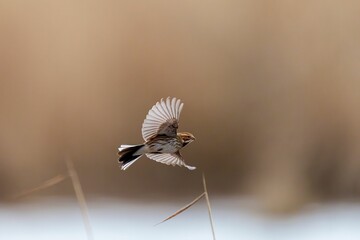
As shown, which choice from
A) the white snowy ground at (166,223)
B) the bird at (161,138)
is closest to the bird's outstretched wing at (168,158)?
the bird at (161,138)

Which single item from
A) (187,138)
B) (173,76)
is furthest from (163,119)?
(173,76)

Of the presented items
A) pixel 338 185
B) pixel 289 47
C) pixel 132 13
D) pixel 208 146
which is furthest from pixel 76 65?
pixel 338 185

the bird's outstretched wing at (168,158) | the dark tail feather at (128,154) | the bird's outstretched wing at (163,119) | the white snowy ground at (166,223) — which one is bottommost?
the white snowy ground at (166,223)

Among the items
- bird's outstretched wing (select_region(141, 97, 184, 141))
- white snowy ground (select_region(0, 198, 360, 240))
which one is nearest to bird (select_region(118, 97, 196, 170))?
bird's outstretched wing (select_region(141, 97, 184, 141))

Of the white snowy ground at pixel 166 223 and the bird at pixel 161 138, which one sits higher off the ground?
the bird at pixel 161 138

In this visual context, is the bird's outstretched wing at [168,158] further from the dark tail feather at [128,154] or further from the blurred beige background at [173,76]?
the blurred beige background at [173,76]

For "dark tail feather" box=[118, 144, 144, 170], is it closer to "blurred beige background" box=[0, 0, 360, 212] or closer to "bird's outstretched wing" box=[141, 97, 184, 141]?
"bird's outstretched wing" box=[141, 97, 184, 141]

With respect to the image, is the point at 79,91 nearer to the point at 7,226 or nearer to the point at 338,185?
the point at 7,226
